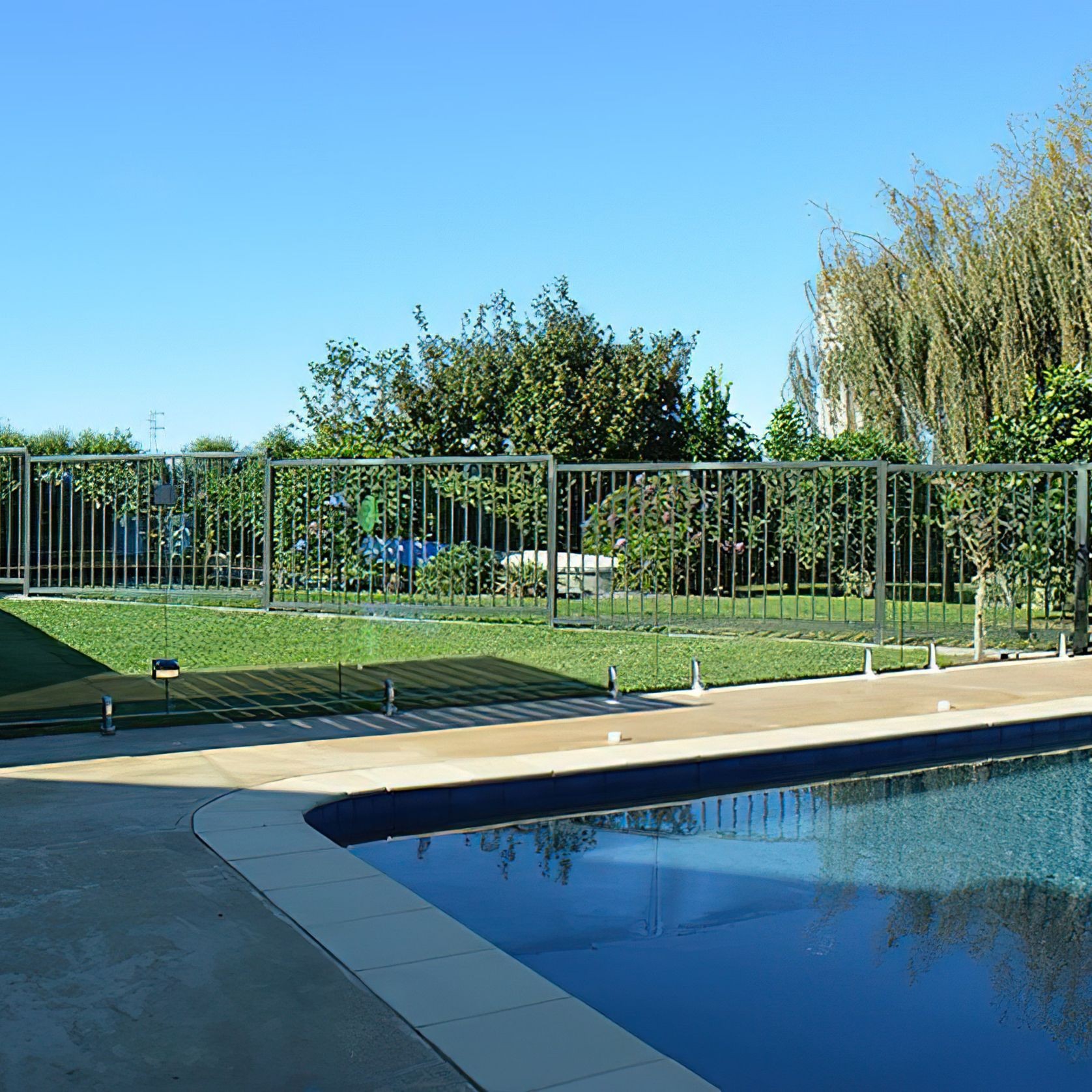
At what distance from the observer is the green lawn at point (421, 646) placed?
12.1 metres

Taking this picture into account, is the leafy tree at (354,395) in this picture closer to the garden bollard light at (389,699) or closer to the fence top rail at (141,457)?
the fence top rail at (141,457)

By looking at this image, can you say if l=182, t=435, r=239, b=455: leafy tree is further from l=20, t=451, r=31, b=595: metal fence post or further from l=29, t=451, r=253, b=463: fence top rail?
l=29, t=451, r=253, b=463: fence top rail

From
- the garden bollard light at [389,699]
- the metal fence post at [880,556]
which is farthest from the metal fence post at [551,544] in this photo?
the garden bollard light at [389,699]

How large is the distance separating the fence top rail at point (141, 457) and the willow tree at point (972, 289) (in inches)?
471

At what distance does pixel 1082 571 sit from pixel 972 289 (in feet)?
28.8

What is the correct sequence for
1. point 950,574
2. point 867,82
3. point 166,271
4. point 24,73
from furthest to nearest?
point 166,271 → point 950,574 → point 867,82 → point 24,73

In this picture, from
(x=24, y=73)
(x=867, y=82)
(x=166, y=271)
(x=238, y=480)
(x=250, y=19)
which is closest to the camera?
(x=250, y=19)

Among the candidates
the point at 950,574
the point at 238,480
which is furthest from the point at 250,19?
the point at 950,574

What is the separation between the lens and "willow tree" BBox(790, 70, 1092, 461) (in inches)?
804

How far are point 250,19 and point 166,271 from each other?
51.6 feet

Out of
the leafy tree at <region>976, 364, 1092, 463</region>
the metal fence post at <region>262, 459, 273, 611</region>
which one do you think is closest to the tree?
the metal fence post at <region>262, 459, 273, 611</region>

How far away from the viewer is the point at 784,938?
502 cm

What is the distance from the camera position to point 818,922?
17.2 feet

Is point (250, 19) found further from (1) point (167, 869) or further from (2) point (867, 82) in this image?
(1) point (167, 869)
